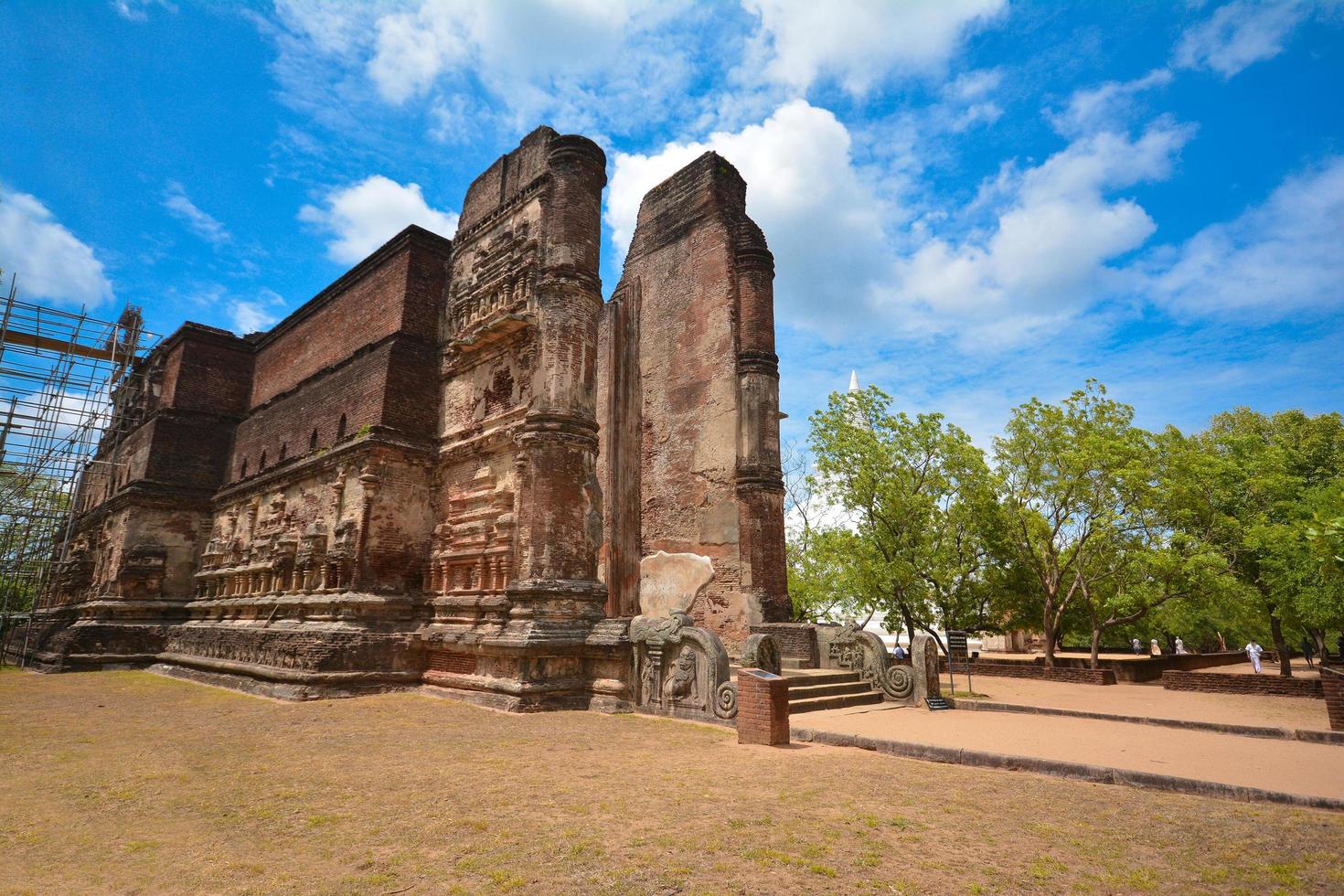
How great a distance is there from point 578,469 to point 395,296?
6.41 metres

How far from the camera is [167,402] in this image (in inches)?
795

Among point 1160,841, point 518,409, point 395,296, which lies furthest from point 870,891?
point 395,296

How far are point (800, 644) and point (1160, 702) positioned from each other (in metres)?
6.92

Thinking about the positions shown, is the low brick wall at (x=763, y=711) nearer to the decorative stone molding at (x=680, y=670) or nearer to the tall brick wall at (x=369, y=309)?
the decorative stone molding at (x=680, y=670)

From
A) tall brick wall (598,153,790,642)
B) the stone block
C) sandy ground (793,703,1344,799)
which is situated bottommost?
sandy ground (793,703,1344,799)

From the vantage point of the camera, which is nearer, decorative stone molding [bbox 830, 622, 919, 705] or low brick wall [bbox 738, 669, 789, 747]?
low brick wall [bbox 738, 669, 789, 747]

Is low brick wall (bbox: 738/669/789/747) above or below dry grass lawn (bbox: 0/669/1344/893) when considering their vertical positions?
above

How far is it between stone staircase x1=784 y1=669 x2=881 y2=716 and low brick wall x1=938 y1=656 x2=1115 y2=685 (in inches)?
260

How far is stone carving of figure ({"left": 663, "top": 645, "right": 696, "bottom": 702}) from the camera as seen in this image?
369 inches

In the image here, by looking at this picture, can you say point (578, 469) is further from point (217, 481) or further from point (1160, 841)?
point (217, 481)

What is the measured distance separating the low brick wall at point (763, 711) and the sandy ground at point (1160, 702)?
5.99 meters

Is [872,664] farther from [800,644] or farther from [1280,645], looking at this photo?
[1280,645]

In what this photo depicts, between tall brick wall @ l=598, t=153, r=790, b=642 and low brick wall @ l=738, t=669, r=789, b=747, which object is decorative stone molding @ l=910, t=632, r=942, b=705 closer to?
tall brick wall @ l=598, t=153, r=790, b=642

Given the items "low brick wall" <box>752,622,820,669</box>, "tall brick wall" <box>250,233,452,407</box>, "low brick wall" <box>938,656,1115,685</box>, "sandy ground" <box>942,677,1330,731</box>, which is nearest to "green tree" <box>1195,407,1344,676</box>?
"sandy ground" <box>942,677,1330,731</box>
